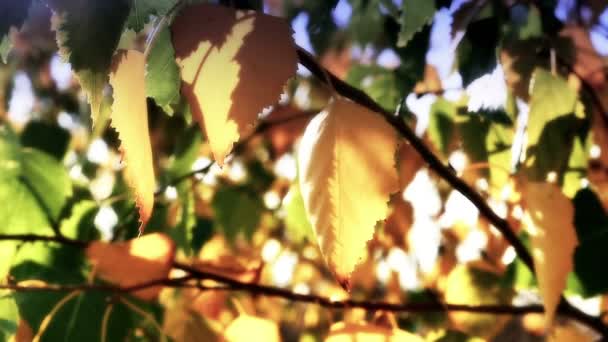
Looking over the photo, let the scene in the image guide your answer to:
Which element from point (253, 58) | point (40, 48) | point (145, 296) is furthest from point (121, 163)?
point (40, 48)

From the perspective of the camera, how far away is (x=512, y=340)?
7.72 ft

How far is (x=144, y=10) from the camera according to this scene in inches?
13.4

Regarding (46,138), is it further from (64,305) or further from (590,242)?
(590,242)

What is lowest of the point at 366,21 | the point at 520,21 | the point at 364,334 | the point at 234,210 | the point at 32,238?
the point at 364,334

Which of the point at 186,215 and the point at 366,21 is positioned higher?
the point at 366,21

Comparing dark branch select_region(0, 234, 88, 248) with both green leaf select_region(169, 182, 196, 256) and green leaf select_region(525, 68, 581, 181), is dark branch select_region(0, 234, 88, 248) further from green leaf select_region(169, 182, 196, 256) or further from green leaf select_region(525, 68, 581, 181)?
green leaf select_region(525, 68, 581, 181)

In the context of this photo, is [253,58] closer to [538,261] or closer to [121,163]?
[121,163]

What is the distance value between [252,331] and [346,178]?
0.76 ft

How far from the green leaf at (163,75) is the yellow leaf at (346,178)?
102 millimetres

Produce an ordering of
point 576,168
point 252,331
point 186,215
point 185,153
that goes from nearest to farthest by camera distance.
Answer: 1. point 252,331
2. point 576,168
3. point 186,215
4. point 185,153

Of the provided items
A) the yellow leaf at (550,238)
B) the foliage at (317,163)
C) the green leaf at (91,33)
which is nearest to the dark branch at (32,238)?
the foliage at (317,163)

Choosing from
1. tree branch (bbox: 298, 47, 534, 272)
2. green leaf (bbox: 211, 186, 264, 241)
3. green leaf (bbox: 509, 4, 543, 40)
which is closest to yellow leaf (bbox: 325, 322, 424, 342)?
tree branch (bbox: 298, 47, 534, 272)

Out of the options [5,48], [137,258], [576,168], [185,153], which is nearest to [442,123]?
[576,168]

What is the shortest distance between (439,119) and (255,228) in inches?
21.7
